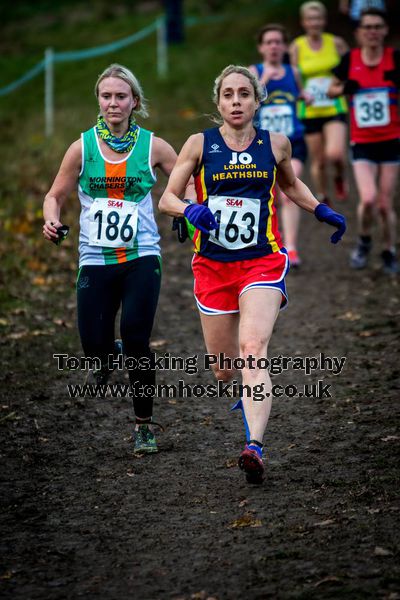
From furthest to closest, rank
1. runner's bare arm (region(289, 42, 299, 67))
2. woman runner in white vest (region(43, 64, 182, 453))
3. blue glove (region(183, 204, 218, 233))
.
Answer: runner's bare arm (region(289, 42, 299, 67)), woman runner in white vest (region(43, 64, 182, 453)), blue glove (region(183, 204, 218, 233))

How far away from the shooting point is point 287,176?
603 cm

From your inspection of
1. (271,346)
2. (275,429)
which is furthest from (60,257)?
(275,429)

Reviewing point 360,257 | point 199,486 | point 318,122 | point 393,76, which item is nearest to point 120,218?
point 199,486

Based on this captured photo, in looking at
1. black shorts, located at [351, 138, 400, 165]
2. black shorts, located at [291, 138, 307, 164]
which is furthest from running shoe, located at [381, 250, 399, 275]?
black shorts, located at [291, 138, 307, 164]

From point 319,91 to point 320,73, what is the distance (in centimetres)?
21

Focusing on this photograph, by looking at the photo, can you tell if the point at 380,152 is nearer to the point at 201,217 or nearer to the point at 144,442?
the point at 144,442

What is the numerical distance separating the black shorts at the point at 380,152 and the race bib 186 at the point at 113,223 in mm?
4535

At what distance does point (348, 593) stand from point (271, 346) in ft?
15.7

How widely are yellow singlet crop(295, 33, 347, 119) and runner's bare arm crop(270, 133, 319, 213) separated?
20.1 ft

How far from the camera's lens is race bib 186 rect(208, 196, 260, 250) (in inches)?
228

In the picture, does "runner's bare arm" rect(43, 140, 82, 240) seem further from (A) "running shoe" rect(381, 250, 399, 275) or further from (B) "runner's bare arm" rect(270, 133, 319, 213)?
(A) "running shoe" rect(381, 250, 399, 275)

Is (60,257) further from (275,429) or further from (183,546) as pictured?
(183,546)

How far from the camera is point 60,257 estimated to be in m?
11.5

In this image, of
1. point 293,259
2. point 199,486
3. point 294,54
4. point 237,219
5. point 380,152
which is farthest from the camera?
point 294,54
